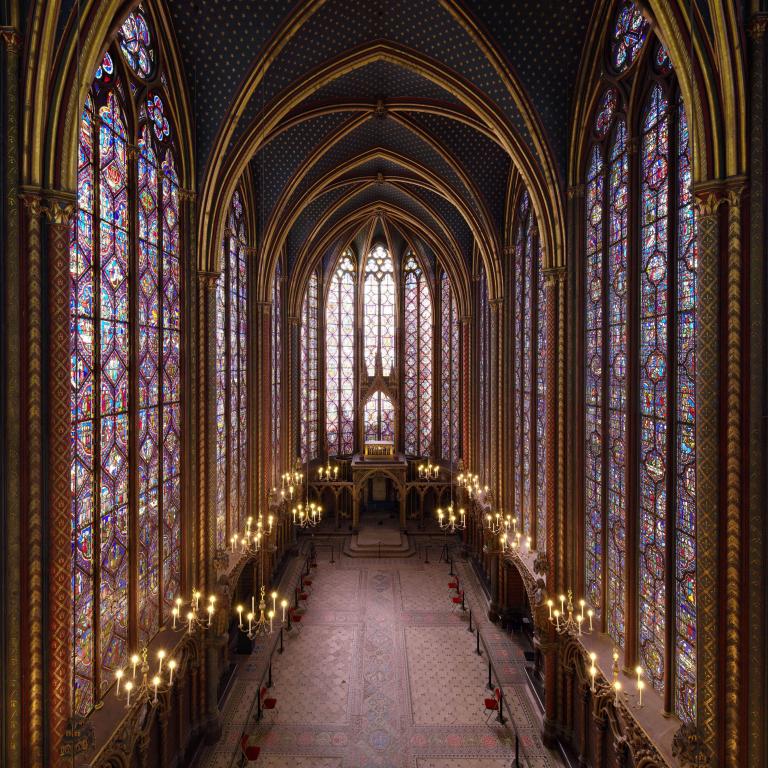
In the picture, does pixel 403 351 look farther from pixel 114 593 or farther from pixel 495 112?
pixel 114 593

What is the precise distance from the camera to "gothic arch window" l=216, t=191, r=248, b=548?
46.1ft

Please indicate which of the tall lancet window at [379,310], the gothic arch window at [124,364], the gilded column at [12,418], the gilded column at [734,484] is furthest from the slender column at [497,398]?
the gilded column at [12,418]

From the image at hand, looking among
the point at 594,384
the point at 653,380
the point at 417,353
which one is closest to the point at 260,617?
the point at 594,384

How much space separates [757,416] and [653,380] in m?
2.59

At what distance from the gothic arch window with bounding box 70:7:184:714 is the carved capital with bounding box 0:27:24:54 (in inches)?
67.1

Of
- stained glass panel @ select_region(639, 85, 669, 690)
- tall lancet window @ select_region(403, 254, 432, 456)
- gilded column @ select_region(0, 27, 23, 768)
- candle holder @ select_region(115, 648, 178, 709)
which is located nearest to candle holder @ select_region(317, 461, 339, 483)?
tall lancet window @ select_region(403, 254, 432, 456)

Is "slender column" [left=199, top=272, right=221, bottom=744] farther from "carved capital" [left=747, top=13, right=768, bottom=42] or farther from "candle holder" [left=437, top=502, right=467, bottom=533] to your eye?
"candle holder" [left=437, top=502, right=467, bottom=533]

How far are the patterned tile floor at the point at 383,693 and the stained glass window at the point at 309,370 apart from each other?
879cm

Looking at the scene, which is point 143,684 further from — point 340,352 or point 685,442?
point 340,352

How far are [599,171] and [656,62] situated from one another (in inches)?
90.6

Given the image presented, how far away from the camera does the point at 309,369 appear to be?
26.3 meters

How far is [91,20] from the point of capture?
A: 266 inches

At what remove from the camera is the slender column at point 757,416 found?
5699 mm

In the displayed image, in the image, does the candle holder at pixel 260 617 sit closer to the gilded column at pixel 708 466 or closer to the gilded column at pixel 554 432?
the gilded column at pixel 554 432
